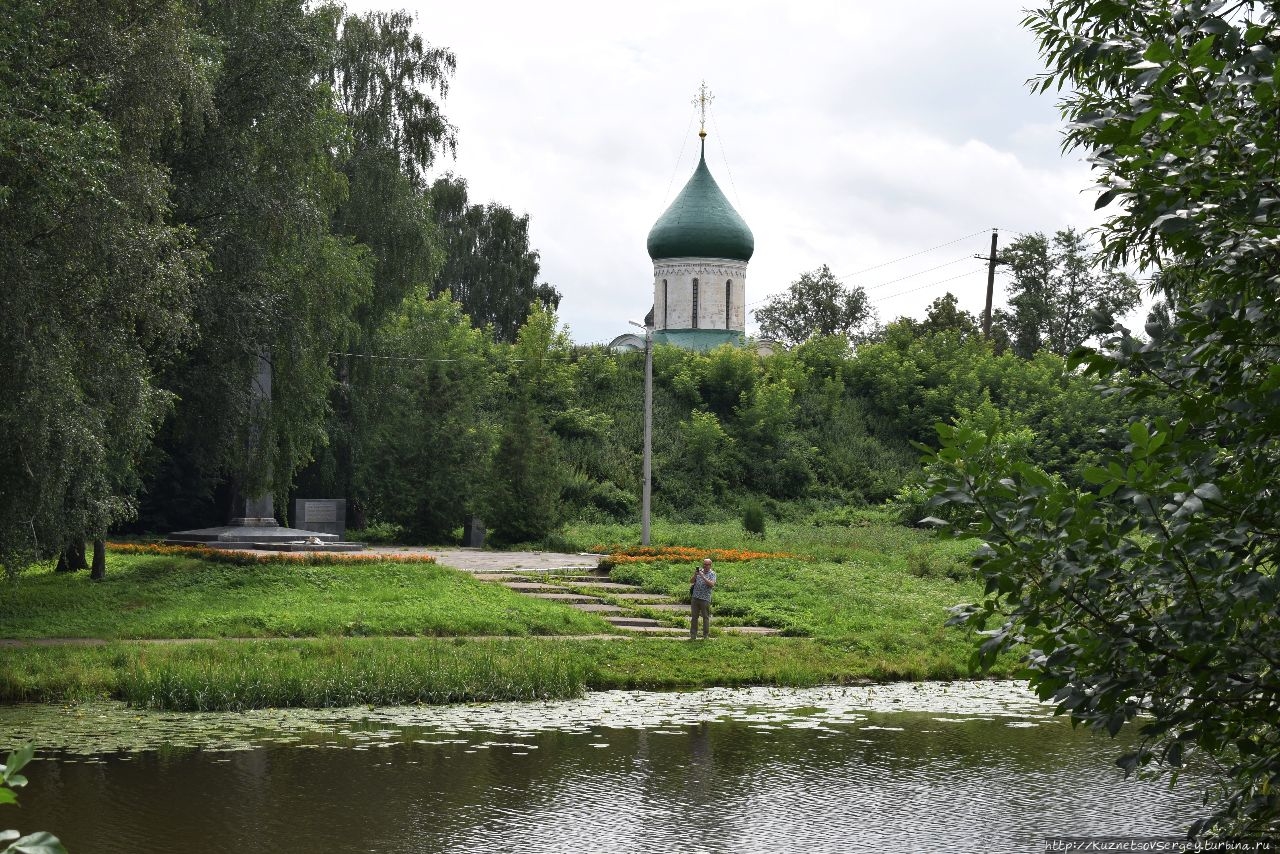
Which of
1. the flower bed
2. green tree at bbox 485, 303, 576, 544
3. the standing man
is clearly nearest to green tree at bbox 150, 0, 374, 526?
the flower bed

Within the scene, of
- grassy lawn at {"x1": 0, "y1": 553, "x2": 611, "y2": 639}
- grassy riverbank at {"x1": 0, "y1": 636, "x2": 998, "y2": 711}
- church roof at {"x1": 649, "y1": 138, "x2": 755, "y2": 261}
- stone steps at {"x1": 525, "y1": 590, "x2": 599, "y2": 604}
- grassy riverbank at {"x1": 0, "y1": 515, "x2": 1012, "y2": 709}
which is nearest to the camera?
grassy riverbank at {"x1": 0, "y1": 636, "x2": 998, "y2": 711}

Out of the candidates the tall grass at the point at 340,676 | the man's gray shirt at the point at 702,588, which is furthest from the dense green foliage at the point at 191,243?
the man's gray shirt at the point at 702,588

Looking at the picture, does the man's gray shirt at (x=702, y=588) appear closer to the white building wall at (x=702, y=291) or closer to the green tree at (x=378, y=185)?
the green tree at (x=378, y=185)

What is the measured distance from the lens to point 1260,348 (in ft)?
15.4

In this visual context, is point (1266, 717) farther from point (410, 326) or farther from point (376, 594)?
point (410, 326)

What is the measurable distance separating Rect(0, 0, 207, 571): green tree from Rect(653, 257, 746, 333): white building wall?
35121mm

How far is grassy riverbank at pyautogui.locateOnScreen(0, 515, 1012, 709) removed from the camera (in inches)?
616

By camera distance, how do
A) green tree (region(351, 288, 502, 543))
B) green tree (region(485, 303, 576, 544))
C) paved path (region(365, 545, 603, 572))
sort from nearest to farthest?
paved path (region(365, 545, 603, 572)) < green tree (region(485, 303, 576, 544)) < green tree (region(351, 288, 502, 543))

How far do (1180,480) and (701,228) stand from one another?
48.8m

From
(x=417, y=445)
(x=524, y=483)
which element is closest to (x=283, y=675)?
(x=524, y=483)

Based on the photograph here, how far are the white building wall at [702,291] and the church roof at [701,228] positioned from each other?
0.39 m

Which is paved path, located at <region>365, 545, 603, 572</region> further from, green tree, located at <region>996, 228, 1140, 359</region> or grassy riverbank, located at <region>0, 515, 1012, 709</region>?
green tree, located at <region>996, 228, 1140, 359</region>

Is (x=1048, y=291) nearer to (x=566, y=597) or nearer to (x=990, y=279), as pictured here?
(x=990, y=279)

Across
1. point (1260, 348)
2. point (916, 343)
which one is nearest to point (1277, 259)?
point (1260, 348)
